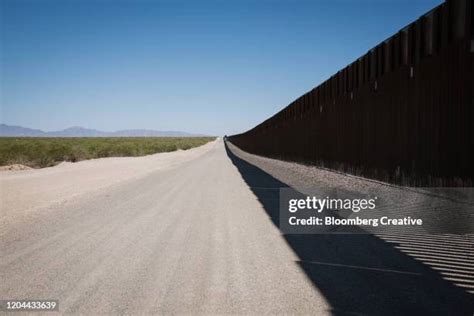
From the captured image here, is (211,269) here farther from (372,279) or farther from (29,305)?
(29,305)

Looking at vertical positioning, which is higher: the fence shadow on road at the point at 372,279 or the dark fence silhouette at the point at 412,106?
the dark fence silhouette at the point at 412,106

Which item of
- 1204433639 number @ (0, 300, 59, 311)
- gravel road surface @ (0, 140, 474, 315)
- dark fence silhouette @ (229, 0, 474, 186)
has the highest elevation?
dark fence silhouette @ (229, 0, 474, 186)

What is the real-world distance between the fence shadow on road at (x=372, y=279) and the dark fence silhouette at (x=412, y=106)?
3367mm

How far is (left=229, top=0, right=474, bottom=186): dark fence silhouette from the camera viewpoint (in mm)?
7875

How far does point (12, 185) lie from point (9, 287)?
11.9m

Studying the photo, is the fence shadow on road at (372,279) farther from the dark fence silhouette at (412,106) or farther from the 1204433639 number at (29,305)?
the dark fence silhouette at (412,106)

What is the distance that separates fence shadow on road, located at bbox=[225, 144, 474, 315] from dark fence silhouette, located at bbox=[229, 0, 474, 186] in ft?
11.0

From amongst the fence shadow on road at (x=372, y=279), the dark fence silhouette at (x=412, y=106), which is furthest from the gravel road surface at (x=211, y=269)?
the dark fence silhouette at (x=412, y=106)

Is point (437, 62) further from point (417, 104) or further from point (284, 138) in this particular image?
point (284, 138)

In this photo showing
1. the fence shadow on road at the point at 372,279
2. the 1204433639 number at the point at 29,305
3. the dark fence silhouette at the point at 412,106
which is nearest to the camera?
the fence shadow on road at the point at 372,279

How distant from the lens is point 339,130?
15.5 metres

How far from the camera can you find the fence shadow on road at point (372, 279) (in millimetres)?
3623

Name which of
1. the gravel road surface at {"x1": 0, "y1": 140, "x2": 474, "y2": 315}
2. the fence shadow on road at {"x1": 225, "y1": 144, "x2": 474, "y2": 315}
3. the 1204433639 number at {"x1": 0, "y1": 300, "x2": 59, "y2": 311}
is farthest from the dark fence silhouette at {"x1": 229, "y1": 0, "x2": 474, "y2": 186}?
the 1204433639 number at {"x1": 0, "y1": 300, "x2": 59, "y2": 311}

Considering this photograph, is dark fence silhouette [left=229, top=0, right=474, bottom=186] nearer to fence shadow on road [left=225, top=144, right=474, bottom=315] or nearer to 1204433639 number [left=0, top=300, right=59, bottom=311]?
fence shadow on road [left=225, top=144, right=474, bottom=315]
